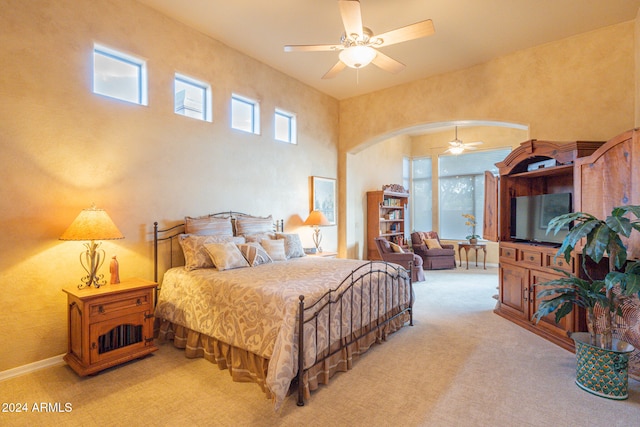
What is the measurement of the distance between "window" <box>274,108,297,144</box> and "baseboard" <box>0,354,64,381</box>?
4.03 metres

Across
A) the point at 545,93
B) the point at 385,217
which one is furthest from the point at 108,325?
the point at 385,217

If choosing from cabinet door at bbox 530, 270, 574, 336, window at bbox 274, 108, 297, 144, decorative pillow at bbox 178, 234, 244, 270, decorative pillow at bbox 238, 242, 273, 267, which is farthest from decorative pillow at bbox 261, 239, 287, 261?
cabinet door at bbox 530, 270, 574, 336

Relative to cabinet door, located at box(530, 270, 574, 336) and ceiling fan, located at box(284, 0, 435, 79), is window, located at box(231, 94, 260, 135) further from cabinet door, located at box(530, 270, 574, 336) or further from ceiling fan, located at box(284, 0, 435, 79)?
cabinet door, located at box(530, 270, 574, 336)

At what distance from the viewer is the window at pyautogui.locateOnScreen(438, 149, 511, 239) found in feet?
28.5

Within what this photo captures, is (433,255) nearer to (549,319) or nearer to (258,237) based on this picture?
(549,319)

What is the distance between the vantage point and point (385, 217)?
26.8 feet

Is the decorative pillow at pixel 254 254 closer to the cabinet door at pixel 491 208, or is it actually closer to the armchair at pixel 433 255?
the cabinet door at pixel 491 208

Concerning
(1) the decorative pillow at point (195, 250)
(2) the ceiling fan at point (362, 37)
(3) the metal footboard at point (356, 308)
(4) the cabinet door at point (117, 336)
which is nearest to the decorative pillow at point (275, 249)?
(1) the decorative pillow at point (195, 250)

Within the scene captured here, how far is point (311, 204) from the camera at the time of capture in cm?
605

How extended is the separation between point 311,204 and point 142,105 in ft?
10.5

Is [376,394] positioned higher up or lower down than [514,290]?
lower down

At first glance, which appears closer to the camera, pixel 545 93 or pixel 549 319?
pixel 549 319

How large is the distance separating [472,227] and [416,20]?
632cm

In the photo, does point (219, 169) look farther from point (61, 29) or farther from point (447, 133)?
point (447, 133)
